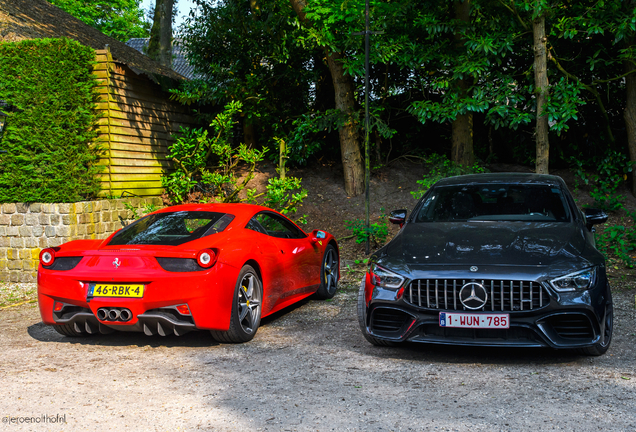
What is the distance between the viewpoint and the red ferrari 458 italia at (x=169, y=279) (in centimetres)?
519

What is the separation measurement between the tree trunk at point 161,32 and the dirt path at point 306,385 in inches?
847

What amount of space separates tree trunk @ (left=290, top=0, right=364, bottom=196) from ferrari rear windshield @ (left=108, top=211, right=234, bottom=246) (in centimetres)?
812

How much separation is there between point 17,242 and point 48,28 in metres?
5.28

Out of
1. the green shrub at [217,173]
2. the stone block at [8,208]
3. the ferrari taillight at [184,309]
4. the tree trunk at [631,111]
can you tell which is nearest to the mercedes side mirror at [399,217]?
the ferrari taillight at [184,309]

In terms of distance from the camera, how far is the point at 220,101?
1558 cm

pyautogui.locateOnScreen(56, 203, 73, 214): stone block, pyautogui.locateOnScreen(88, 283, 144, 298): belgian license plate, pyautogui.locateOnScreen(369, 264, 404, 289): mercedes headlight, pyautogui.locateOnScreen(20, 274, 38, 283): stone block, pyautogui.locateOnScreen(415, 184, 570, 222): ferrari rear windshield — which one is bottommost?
pyautogui.locateOnScreen(20, 274, 38, 283): stone block

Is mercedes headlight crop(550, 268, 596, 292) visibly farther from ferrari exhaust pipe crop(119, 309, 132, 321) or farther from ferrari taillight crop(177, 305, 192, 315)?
ferrari exhaust pipe crop(119, 309, 132, 321)

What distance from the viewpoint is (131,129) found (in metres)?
12.9

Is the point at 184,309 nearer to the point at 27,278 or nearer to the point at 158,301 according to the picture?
the point at 158,301

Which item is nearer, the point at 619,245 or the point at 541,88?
the point at 619,245

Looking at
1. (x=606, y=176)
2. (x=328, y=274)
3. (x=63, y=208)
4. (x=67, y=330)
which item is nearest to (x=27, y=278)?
(x=63, y=208)

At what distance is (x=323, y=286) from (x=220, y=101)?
9112 millimetres

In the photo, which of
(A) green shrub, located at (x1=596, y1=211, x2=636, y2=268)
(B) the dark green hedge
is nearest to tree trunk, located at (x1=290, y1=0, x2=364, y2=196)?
(A) green shrub, located at (x1=596, y1=211, x2=636, y2=268)

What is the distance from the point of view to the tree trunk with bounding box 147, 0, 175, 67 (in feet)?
83.3
